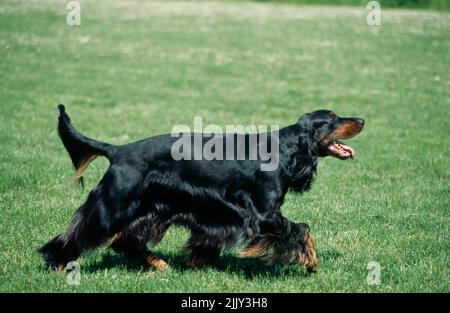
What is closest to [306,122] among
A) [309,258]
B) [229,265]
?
[309,258]

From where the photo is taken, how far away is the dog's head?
5520mm

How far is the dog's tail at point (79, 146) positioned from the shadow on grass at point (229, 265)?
81 cm

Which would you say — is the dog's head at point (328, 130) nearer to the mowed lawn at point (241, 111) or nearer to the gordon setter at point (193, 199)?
the gordon setter at point (193, 199)

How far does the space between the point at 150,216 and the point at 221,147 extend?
0.81m

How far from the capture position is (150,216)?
5316 millimetres

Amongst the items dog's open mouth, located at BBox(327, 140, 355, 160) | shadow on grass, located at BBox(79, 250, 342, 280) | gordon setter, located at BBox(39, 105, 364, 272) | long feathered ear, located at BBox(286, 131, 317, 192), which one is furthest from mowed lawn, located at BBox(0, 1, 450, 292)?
dog's open mouth, located at BBox(327, 140, 355, 160)

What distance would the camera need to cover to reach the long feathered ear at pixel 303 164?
5422mm

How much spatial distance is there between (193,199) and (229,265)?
752 mm

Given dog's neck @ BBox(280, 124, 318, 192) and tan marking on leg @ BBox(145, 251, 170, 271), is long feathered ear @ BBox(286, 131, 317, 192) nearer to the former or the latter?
dog's neck @ BBox(280, 124, 318, 192)

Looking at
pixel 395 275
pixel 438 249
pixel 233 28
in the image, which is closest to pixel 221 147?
pixel 395 275

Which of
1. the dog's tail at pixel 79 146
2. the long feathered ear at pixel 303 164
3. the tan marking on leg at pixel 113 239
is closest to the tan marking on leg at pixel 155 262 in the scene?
the tan marking on leg at pixel 113 239

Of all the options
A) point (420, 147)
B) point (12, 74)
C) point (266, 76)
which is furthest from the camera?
point (266, 76)

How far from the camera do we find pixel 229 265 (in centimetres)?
574

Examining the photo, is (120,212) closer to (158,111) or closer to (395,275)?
(395,275)
